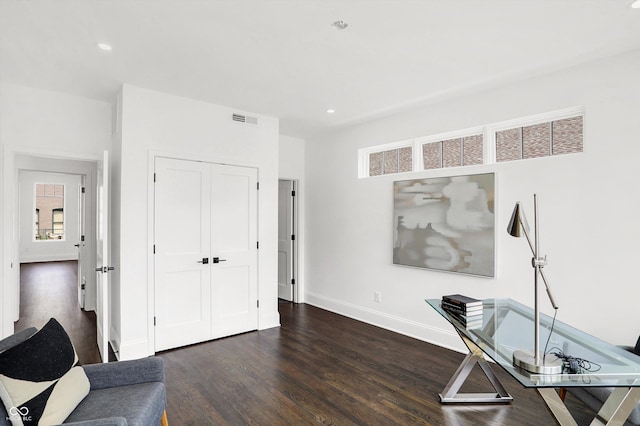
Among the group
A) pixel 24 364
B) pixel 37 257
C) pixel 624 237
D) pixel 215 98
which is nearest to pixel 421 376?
pixel 624 237

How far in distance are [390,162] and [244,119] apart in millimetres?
1929

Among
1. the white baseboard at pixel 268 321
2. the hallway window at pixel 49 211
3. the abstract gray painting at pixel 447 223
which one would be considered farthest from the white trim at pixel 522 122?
the hallway window at pixel 49 211

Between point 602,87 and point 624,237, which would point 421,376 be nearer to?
point 624,237

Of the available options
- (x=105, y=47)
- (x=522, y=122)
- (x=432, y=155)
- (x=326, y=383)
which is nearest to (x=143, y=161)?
(x=105, y=47)

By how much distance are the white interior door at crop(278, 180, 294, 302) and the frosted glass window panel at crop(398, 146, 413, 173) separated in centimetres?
200

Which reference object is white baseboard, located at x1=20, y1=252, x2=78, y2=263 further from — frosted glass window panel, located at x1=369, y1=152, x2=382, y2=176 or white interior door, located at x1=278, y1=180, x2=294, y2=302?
frosted glass window panel, located at x1=369, y1=152, x2=382, y2=176

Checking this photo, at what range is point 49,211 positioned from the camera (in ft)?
34.1

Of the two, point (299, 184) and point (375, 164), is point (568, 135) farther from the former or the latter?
point (299, 184)

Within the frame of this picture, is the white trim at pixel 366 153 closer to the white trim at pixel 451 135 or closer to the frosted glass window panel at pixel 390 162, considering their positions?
the frosted glass window panel at pixel 390 162

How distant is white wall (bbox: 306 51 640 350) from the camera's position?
2777 mm

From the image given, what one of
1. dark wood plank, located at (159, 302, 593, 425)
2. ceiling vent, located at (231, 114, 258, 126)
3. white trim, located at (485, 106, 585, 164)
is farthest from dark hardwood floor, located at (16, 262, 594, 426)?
ceiling vent, located at (231, 114, 258, 126)

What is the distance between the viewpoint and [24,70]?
3.14 m

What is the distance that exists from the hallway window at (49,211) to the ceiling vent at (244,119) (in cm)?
913

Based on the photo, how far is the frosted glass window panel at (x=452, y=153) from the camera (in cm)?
389
